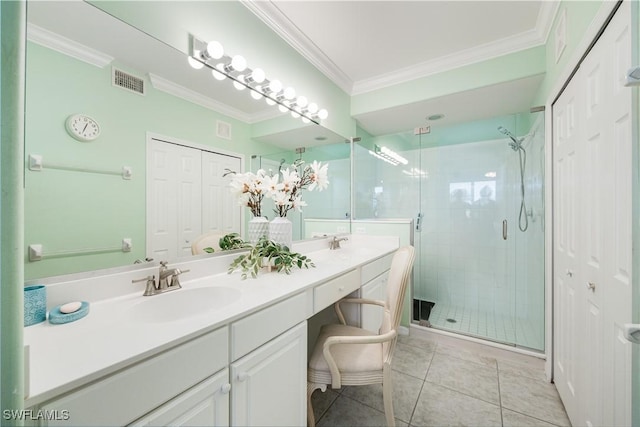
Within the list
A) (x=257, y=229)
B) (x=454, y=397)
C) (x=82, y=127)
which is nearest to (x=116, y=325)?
(x=82, y=127)

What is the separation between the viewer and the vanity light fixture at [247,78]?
1333 mm

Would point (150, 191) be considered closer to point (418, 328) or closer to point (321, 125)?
point (321, 125)

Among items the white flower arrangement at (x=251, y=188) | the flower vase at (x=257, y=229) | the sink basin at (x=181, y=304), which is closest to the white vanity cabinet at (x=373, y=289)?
the flower vase at (x=257, y=229)

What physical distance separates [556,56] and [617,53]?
2.94 ft

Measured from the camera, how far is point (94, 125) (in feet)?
3.07

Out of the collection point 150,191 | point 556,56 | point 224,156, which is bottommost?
point 150,191

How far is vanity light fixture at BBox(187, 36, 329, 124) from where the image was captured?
1333mm

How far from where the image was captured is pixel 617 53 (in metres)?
0.92

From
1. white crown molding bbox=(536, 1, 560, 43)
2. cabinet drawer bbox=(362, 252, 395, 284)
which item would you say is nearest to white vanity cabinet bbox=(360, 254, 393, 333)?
cabinet drawer bbox=(362, 252, 395, 284)

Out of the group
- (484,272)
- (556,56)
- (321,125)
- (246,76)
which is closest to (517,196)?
(484,272)

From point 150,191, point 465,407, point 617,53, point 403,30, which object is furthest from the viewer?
point 403,30

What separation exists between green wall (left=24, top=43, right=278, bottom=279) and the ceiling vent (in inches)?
0.8

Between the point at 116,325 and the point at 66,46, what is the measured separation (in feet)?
3.20

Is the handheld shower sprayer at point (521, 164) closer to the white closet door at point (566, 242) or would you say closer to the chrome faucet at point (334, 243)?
the white closet door at point (566, 242)
